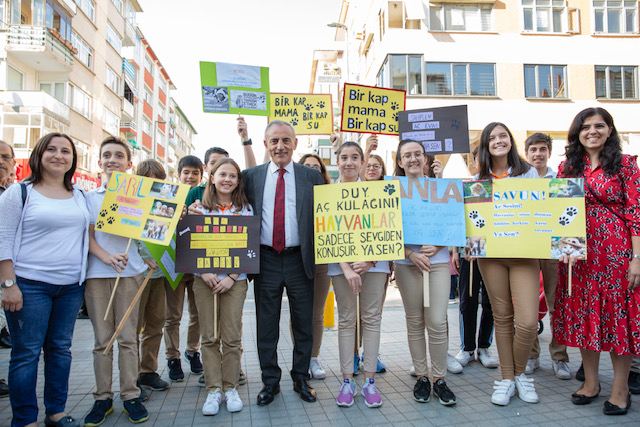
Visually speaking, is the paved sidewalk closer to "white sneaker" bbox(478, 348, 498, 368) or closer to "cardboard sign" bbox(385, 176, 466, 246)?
"white sneaker" bbox(478, 348, 498, 368)

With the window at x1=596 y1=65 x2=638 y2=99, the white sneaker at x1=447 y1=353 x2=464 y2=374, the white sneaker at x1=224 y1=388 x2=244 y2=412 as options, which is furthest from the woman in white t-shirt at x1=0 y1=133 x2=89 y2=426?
the window at x1=596 y1=65 x2=638 y2=99

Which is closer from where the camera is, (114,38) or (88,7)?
(88,7)

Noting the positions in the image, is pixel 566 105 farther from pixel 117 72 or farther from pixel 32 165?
pixel 117 72

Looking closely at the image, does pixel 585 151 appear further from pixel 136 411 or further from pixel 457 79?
pixel 457 79

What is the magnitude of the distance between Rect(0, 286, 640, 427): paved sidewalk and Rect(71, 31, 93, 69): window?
24.2 meters

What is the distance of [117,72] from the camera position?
30.2 metres

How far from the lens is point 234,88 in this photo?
18.1 feet

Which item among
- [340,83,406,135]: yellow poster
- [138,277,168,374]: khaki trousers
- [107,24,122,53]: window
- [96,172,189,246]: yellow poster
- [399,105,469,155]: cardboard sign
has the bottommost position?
[138,277,168,374]: khaki trousers

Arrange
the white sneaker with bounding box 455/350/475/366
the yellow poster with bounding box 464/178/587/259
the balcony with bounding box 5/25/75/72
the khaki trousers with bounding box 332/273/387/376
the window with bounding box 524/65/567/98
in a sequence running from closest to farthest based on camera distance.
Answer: the yellow poster with bounding box 464/178/587/259 → the khaki trousers with bounding box 332/273/387/376 → the white sneaker with bounding box 455/350/475/366 → the balcony with bounding box 5/25/75/72 → the window with bounding box 524/65/567/98

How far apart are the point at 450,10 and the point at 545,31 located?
4.59 meters

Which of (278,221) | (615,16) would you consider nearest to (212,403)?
(278,221)

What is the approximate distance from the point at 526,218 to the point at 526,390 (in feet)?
4.99

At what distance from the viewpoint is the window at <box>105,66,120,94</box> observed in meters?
28.6

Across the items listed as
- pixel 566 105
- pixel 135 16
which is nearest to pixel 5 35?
pixel 135 16
